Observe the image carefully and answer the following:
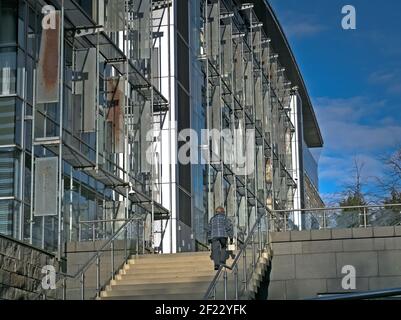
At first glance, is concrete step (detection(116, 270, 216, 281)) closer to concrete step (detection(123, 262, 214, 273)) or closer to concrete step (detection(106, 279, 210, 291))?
concrete step (detection(123, 262, 214, 273))

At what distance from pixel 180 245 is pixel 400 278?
8698 millimetres

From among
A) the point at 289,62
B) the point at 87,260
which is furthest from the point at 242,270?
the point at 289,62

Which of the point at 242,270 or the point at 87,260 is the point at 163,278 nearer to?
the point at 87,260

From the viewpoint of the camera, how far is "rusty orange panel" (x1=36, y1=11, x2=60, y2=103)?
2061 cm

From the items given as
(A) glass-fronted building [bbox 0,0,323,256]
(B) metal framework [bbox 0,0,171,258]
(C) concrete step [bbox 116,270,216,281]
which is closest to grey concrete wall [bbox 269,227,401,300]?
(A) glass-fronted building [bbox 0,0,323,256]

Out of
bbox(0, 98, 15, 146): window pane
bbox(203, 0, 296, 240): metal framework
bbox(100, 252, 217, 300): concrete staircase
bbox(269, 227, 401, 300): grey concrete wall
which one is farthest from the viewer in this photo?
bbox(203, 0, 296, 240): metal framework

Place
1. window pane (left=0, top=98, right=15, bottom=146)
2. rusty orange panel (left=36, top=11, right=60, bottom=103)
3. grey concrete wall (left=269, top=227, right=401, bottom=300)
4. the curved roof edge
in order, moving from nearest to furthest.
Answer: window pane (left=0, top=98, right=15, bottom=146), rusty orange panel (left=36, top=11, right=60, bottom=103), grey concrete wall (left=269, top=227, right=401, bottom=300), the curved roof edge

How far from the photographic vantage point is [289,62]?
55.1 meters

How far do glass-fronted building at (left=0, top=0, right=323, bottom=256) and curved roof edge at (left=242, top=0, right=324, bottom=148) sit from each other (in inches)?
18.8

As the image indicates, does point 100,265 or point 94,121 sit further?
point 94,121

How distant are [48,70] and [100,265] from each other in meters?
5.12

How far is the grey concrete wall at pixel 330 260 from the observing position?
2292 cm
